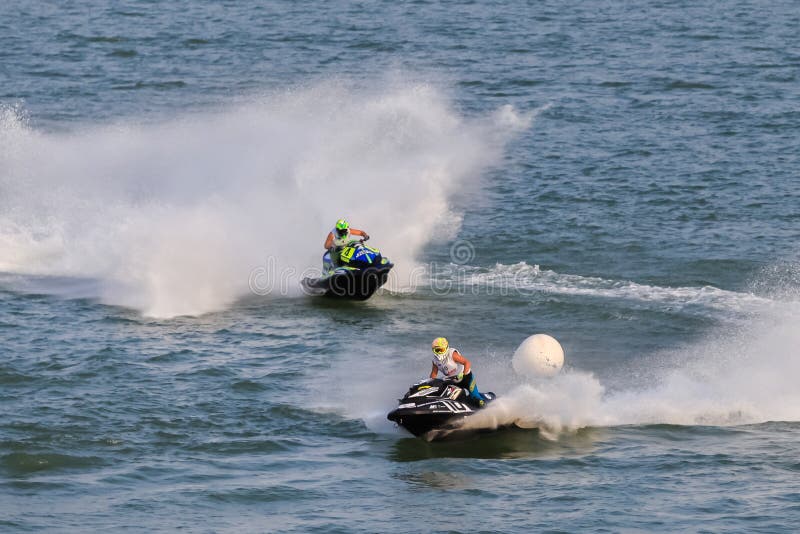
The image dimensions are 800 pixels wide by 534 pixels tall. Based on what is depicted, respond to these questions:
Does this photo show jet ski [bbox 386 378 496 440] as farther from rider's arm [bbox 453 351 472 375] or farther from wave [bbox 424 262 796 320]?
wave [bbox 424 262 796 320]

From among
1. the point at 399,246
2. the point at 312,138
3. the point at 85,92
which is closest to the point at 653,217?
the point at 399,246

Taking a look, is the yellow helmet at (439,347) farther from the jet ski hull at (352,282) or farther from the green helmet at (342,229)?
the green helmet at (342,229)

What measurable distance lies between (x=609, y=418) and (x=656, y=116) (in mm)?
22267

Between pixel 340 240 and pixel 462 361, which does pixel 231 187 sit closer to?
pixel 340 240

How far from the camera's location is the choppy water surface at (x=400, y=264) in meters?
18.2

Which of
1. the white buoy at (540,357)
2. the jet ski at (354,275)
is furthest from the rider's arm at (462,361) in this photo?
the jet ski at (354,275)

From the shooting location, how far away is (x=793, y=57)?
46.5 meters

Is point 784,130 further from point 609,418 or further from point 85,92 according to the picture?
point 85,92

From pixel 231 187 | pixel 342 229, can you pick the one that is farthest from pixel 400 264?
pixel 231 187

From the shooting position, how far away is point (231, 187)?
34625 millimetres

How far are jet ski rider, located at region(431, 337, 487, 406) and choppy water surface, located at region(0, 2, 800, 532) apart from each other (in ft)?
2.10

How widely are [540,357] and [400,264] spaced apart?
10214 millimetres

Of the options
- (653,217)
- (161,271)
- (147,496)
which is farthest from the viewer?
(653,217)

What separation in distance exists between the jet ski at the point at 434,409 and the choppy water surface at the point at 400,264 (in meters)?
0.38
